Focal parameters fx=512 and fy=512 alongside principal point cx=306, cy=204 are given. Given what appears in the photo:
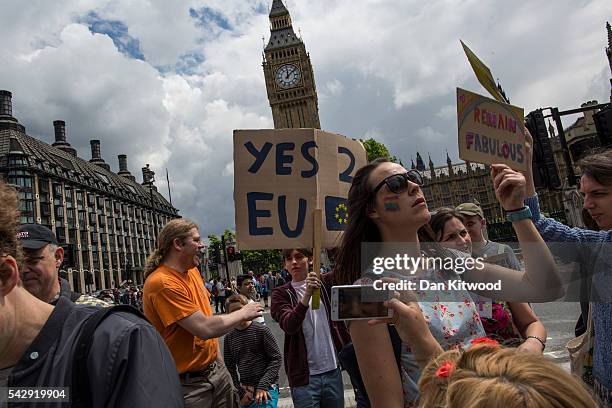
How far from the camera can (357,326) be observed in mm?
1723

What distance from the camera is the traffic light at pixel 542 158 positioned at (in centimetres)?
739

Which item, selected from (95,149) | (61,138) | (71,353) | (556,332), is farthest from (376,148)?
(95,149)

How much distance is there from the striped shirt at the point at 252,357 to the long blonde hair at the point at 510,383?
128 inches

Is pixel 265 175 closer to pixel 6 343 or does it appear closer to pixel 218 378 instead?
pixel 218 378

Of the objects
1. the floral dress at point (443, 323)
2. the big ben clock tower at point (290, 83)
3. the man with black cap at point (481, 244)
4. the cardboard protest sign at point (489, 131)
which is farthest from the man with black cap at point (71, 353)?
the big ben clock tower at point (290, 83)

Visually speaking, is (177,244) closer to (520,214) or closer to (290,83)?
(520,214)

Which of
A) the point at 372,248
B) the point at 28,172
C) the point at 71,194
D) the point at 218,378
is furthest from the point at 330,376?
the point at 71,194

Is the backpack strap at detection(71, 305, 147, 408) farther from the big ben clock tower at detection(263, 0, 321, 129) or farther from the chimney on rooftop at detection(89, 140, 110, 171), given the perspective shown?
the chimney on rooftop at detection(89, 140, 110, 171)

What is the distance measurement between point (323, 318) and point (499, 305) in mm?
1576

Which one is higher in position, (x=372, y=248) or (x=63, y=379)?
(x=372, y=248)

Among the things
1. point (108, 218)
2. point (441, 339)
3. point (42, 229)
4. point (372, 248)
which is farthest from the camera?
point (108, 218)

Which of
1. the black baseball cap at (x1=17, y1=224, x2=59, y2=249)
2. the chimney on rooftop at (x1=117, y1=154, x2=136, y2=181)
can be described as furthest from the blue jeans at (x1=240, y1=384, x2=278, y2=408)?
the chimney on rooftop at (x1=117, y1=154, x2=136, y2=181)

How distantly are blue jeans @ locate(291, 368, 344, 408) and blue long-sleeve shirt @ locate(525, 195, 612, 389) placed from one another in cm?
195

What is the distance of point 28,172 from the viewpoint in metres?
58.7
